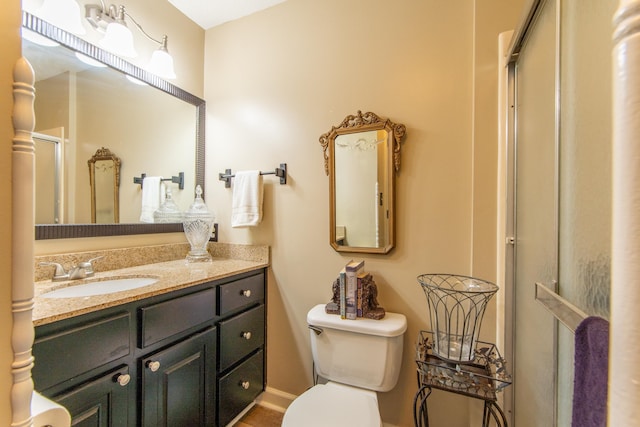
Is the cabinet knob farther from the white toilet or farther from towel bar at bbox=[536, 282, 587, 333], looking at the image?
towel bar at bbox=[536, 282, 587, 333]

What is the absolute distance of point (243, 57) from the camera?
73.4 inches

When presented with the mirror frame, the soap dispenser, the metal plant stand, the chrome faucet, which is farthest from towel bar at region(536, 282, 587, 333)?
the mirror frame

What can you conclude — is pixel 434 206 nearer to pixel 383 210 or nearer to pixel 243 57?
pixel 383 210

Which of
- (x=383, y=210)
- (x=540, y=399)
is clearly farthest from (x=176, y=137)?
(x=540, y=399)

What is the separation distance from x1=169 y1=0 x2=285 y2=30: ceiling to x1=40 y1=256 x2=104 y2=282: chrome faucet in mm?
1667

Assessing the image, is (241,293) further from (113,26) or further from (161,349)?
(113,26)

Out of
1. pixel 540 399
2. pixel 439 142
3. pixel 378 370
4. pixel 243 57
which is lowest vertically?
pixel 378 370

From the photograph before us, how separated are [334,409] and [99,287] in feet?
3.98

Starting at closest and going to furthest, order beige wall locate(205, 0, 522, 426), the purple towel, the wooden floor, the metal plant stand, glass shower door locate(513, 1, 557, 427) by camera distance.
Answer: the purple towel → glass shower door locate(513, 1, 557, 427) → the metal plant stand → beige wall locate(205, 0, 522, 426) → the wooden floor

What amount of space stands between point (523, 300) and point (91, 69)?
7.36ft

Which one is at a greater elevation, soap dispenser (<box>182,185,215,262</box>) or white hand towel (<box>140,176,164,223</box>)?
white hand towel (<box>140,176,164,223</box>)

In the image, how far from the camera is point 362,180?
149 cm

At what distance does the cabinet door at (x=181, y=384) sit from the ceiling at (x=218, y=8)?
6.41 feet

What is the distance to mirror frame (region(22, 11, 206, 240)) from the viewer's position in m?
1.21
